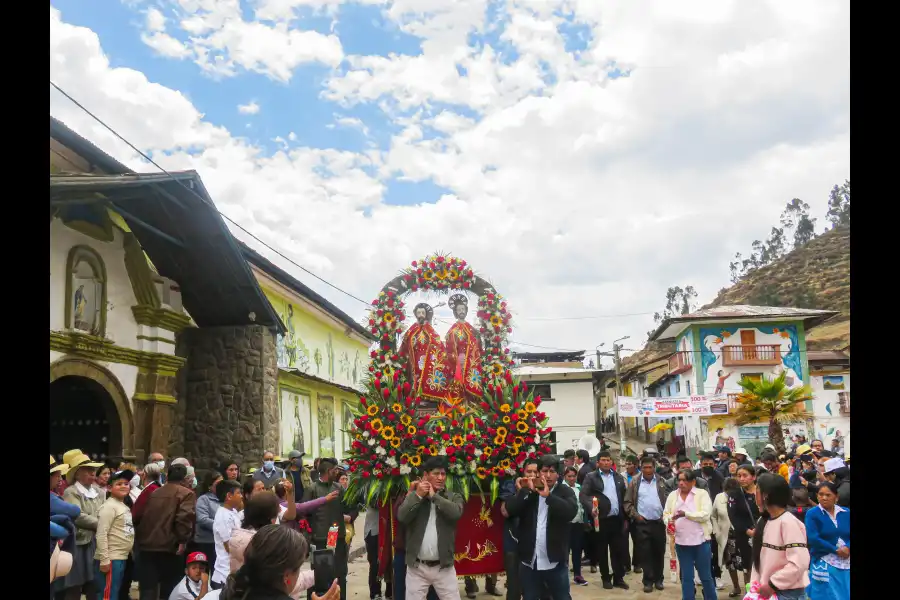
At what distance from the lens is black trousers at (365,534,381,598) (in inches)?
378

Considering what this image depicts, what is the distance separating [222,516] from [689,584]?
4977mm

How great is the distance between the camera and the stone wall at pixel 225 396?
14305 millimetres

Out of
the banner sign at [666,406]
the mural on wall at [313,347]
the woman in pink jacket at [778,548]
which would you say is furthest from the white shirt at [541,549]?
the banner sign at [666,406]

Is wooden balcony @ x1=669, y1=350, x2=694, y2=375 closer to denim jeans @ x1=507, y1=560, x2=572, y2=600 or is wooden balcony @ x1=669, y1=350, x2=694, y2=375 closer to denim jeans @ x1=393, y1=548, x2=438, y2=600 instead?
denim jeans @ x1=393, y1=548, x2=438, y2=600

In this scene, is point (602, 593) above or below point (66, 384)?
below

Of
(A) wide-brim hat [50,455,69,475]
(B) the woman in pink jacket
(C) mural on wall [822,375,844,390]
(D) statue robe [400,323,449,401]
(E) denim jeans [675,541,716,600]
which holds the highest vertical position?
(D) statue robe [400,323,449,401]

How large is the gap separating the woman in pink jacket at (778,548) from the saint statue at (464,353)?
4.19 meters

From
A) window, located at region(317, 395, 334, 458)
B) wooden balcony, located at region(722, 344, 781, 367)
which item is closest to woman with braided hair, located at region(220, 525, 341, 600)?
window, located at region(317, 395, 334, 458)

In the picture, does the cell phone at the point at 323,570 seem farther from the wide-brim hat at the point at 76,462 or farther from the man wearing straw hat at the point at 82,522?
the wide-brim hat at the point at 76,462

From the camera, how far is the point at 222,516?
689cm

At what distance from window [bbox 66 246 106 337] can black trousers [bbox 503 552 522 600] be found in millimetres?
7012

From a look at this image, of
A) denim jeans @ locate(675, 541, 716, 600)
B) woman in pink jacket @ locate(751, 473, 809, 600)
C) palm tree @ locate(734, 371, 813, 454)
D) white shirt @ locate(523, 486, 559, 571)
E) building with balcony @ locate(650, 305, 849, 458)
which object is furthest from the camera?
building with balcony @ locate(650, 305, 849, 458)

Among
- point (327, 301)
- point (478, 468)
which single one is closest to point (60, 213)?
point (478, 468)
